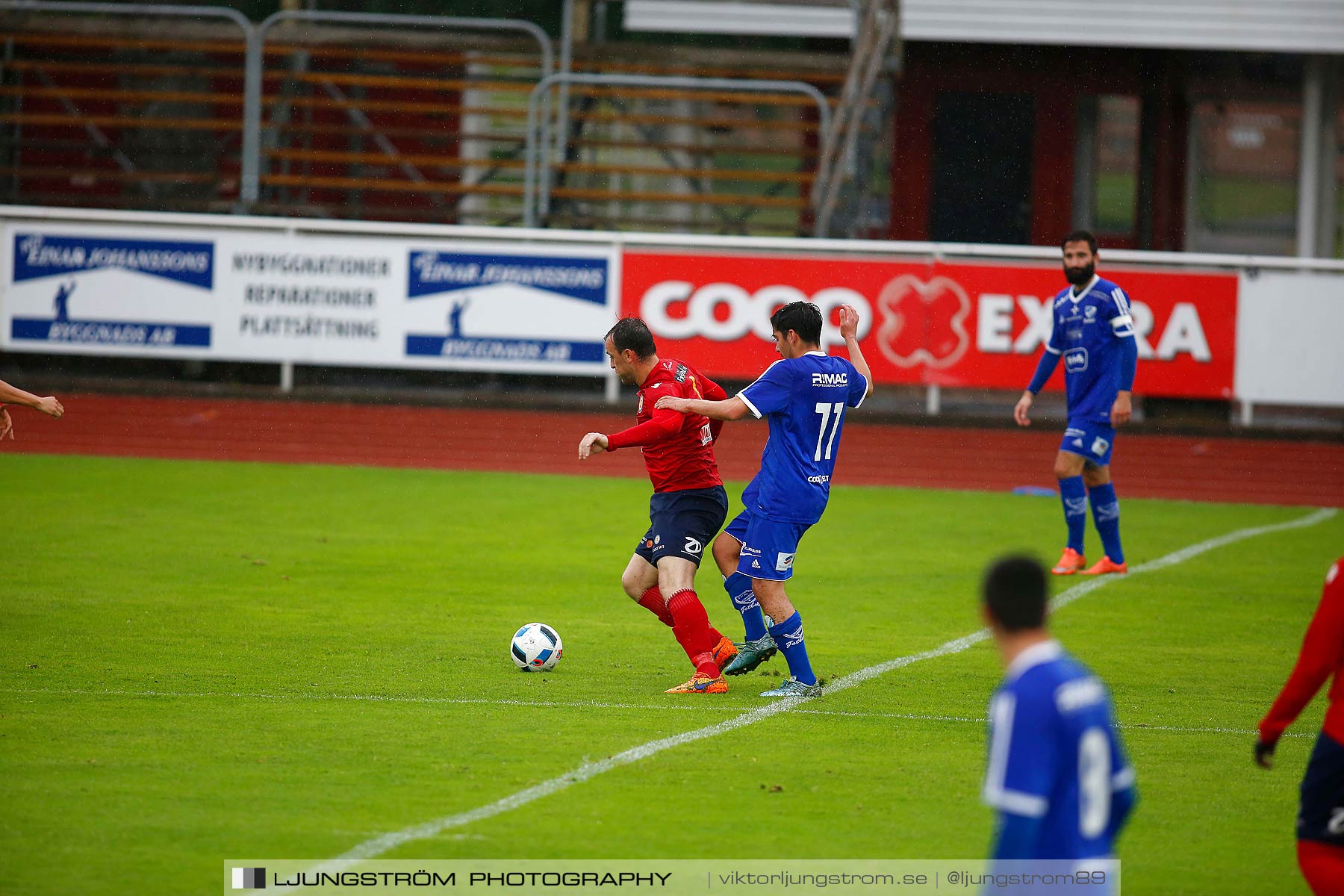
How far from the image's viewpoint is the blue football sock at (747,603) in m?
7.89

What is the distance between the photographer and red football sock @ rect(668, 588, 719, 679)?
752 centimetres

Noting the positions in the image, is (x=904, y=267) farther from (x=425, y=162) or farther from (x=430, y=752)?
(x=430, y=752)

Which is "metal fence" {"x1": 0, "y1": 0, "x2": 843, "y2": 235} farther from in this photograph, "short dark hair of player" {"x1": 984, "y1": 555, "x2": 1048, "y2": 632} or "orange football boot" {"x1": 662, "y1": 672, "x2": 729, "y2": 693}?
"short dark hair of player" {"x1": 984, "y1": 555, "x2": 1048, "y2": 632}

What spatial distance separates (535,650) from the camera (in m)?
7.99

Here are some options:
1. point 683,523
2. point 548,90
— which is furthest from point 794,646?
point 548,90

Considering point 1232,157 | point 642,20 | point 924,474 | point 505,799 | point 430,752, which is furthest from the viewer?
Result: point 1232,157

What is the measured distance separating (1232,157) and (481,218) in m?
17.8

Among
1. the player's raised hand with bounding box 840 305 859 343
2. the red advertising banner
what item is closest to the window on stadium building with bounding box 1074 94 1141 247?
the red advertising banner

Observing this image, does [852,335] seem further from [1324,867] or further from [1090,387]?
[1090,387]

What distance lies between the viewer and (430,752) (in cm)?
645

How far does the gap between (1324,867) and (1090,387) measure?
7242mm

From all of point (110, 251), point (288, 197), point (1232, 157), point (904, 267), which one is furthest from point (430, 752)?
point (1232, 157)

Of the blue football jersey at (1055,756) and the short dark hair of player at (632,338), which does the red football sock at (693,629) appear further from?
the blue football jersey at (1055,756)

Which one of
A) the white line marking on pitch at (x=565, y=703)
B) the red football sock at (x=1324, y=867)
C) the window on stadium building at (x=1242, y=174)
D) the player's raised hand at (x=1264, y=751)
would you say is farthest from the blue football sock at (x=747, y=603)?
the window on stadium building at (x=1242, y=174)
